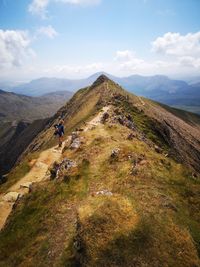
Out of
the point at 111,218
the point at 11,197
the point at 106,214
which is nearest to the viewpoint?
the point at 111,218

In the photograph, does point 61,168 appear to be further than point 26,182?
No

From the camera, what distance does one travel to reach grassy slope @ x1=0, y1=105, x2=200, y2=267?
1850cm

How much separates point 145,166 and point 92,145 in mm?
10917

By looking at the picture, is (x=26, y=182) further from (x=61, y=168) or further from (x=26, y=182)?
(x=61, y=168)

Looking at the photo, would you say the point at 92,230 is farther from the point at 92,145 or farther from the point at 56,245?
the point at 92,145

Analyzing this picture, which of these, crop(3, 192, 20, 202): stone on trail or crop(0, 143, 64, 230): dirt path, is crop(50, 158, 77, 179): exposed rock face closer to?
crop(0, 143, 64, 230): dirt path

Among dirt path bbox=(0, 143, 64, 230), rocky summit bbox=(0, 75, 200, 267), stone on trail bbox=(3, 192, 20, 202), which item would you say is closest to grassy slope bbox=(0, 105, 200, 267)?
rocky summit bbox=(0, 75, 200, 267)

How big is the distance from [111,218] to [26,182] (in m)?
23.3

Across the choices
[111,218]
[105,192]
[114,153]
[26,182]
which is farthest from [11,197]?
[111,218]

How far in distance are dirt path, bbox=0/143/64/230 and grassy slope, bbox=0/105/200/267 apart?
4.50m

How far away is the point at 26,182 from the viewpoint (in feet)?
133

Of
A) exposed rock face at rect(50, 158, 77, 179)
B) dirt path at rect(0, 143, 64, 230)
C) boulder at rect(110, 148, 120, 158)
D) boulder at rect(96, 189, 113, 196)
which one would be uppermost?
boulder at rect(110, 148, 120, 158)

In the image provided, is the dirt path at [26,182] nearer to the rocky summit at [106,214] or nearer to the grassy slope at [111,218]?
the rocky summit at [106,214]

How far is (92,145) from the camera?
128 feet
